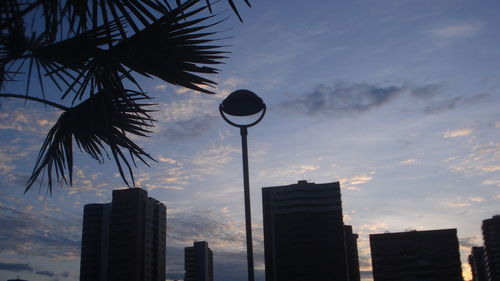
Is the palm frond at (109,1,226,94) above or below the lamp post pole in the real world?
above

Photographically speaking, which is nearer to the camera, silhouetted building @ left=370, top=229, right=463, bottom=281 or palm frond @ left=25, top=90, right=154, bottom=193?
palm frond @ left=25, top=90, right=154, bottom=193

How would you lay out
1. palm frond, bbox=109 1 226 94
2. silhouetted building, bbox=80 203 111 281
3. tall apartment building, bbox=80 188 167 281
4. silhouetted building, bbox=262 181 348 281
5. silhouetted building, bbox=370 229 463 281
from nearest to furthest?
palm frond, bbox=109 1 226 94 < tall apartment building, bbox=80 188 167 281 < silhouetted building, bbox=262 181 348 281 < silhouetted building, bbox=370 229 463 281 < silhouetted building, bbox=80 203 111 281

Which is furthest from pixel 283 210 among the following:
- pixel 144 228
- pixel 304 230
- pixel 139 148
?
pixel 139 148

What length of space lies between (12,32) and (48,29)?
535 mm

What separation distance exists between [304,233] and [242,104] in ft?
554

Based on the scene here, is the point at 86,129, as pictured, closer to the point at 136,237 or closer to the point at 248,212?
the point at 248,212

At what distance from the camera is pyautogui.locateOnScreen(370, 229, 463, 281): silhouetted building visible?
16512 cm

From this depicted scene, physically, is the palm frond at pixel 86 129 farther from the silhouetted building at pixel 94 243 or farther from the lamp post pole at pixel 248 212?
the silhouetted building at pixel 94 243

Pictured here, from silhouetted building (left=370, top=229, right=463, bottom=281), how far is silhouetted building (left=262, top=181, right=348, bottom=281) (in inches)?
643

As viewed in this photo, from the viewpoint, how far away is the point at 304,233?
172 metres

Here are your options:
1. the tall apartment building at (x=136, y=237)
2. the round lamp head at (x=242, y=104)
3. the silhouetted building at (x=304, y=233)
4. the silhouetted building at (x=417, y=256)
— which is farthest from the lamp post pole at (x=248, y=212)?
the silhouetted building at (x=417, y=256)

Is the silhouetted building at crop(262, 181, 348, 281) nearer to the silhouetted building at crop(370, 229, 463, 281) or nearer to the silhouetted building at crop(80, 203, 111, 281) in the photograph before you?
the silhouetted building at crop(370, 229, 463, 281)

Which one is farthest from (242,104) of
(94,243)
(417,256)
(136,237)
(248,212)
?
(94,243)

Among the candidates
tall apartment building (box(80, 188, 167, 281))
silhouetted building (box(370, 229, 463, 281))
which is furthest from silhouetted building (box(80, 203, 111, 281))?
silhouetted building (box(370, 229, 463, 281))
